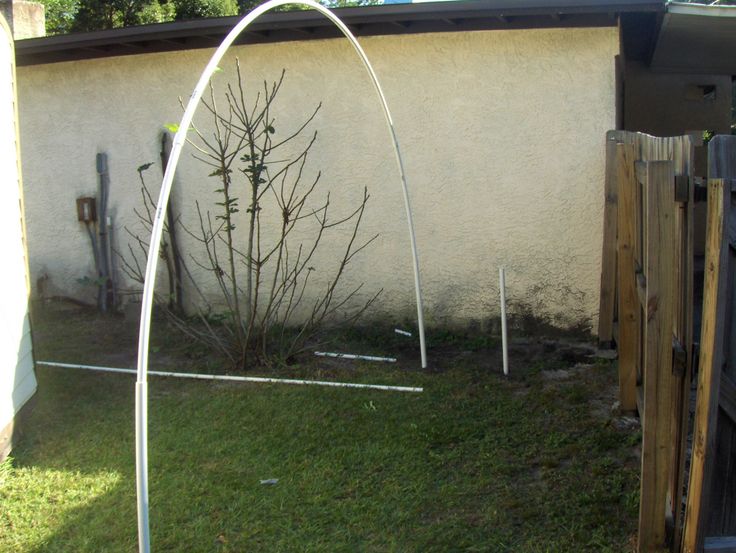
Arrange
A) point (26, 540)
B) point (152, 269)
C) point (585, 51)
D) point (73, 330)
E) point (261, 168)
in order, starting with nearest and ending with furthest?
point (152, 269), point (26, 540), point (261, 168), point (585, 51), point (73, 330)

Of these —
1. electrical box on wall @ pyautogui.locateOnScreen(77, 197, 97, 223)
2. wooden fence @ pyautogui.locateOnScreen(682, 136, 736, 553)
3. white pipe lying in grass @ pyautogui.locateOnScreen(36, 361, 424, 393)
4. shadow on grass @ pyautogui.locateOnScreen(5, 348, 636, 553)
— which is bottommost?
shadow on grass @ pyautogui.locateOnScreen(5, 348, 636, 553)

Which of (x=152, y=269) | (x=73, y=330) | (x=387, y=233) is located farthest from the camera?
(x=73, y=330)

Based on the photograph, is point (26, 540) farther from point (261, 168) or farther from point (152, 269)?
point (261, 168)

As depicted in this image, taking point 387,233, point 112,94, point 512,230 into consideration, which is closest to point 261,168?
point 387,233

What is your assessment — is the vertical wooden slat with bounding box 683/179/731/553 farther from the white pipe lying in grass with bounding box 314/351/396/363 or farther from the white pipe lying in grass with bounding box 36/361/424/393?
the white pipe lying in grass with bounding box 314/351/396/363

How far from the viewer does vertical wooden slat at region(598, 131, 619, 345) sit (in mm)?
6203

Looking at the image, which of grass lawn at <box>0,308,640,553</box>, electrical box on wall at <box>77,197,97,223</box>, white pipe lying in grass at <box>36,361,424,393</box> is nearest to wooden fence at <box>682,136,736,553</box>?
grass lawn at <box>0,308,640,553</box>

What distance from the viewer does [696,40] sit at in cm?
789

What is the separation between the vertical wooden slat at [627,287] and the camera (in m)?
4.88

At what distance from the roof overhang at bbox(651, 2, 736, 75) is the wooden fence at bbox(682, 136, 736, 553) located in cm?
386

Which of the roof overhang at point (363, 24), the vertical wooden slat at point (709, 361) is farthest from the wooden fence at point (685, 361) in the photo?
the roof overhang at point (363, 24)

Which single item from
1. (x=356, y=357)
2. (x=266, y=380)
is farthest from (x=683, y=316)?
(x=356, y=357)

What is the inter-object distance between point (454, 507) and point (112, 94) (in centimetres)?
579

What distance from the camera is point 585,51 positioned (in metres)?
6.65
